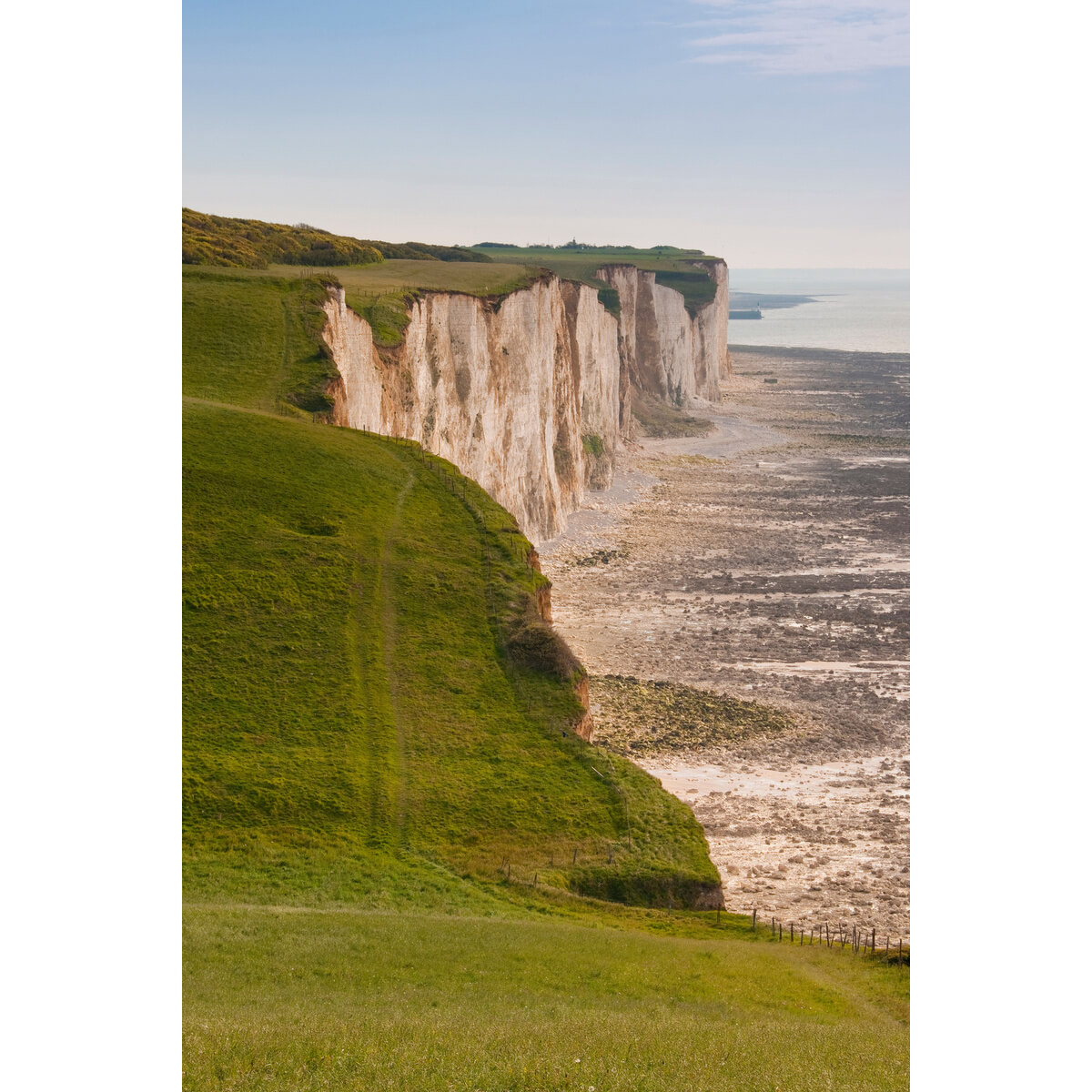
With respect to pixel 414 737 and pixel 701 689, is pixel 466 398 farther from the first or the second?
pixel 414 737

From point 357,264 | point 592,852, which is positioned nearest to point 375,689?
point 592,852

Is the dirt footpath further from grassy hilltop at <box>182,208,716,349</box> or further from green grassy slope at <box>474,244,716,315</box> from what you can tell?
green grassy slope at <box>474,244,716,315</box>

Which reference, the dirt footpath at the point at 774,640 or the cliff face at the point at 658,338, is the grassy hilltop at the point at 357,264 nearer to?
the dirt footpath at the point at 774,640

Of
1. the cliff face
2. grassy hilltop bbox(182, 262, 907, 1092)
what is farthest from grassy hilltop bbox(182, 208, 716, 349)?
the cliff face

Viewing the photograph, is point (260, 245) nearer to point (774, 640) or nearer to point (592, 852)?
point (774, 640)

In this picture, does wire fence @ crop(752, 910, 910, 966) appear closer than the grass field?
No

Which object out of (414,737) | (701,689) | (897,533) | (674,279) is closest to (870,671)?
(701,689)

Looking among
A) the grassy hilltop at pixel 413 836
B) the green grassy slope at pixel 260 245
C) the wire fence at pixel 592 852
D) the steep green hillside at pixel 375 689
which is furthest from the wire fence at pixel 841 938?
the green grassy slope at pixel 260 245
